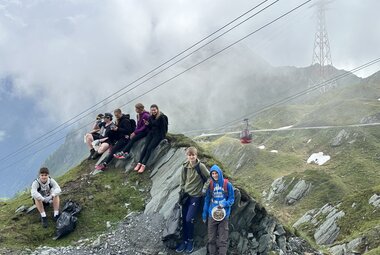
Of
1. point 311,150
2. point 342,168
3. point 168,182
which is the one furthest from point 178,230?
point 311,150

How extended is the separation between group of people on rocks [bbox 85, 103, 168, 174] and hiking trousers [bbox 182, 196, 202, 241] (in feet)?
17.2

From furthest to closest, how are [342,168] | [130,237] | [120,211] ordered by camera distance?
[342,168] < [120,211] < [130,237]

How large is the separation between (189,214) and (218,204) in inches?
55.9

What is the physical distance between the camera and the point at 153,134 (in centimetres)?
2030

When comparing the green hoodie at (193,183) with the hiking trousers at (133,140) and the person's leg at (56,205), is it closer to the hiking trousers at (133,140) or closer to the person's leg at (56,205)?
the person's leg at (56,205)

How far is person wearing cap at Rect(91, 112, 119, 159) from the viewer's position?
21.5 m

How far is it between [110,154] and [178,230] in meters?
7.48

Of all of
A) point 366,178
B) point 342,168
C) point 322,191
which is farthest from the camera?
point 342,168

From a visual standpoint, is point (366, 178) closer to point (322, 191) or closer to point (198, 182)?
point (322, 191)

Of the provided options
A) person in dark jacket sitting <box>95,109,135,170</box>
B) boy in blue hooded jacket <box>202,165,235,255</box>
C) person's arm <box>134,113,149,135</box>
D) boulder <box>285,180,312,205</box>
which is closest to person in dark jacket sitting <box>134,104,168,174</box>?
person's arm <box>134,113,149,135</box>

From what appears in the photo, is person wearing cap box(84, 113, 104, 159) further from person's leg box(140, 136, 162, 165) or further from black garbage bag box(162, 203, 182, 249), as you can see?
black garbage bag box(162, 203, 182, 249)

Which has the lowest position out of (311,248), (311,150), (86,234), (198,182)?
(311,150)

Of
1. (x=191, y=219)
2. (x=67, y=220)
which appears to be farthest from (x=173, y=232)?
(x=67, y=220)

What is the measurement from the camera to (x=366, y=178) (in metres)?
93.6
